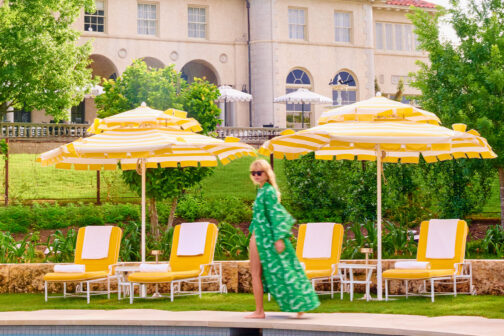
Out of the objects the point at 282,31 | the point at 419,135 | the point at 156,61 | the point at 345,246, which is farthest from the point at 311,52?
the point at 419,135

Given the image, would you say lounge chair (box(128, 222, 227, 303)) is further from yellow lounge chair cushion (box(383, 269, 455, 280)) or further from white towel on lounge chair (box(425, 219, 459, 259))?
white towel on lounge chair (box(425, 219, 459, 259))

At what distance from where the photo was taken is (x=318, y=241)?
509 inches

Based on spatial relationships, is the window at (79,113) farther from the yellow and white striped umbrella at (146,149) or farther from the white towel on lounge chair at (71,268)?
the white towel on lounge chair at (71,268)

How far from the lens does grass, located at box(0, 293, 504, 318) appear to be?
10602 millimetres

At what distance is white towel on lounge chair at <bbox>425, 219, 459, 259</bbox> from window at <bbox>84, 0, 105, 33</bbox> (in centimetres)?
2909

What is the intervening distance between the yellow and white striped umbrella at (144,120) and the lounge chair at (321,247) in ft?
8.54

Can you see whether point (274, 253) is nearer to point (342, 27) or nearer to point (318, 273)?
point (318, 273)

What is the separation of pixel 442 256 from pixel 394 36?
1411 inches

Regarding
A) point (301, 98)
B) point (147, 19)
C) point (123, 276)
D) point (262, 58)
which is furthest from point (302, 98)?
point (123, 276)

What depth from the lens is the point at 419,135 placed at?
11.4 meters

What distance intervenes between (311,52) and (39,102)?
1682cm

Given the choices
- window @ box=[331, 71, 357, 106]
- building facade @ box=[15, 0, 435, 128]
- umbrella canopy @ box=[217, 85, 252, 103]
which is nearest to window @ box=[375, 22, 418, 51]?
building facade @ box=[15, 0, 435, 128]

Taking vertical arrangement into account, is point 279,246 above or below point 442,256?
above

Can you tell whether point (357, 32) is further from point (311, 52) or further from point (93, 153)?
point (93, 153)
